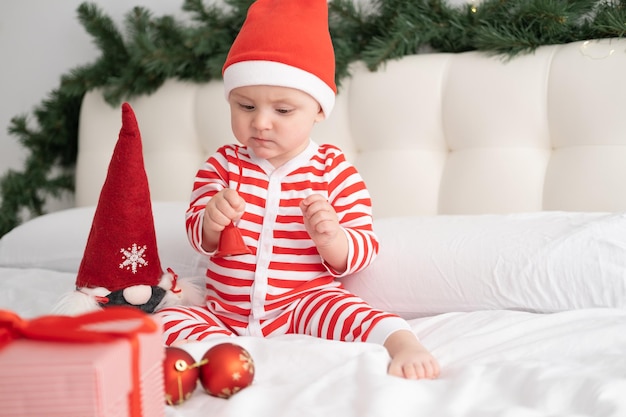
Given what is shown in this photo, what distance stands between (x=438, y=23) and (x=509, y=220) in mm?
650

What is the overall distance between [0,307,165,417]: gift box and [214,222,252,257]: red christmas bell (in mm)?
483

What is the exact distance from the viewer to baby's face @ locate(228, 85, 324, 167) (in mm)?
1196

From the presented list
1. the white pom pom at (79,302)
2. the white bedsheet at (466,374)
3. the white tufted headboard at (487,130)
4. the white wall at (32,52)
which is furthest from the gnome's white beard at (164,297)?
the white wall at (32,52)

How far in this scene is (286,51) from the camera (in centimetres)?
121

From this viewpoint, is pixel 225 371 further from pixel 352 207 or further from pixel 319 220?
pixel 352 207

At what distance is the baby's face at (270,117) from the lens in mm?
1196

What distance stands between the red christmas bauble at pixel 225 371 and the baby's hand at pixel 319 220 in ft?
1.11

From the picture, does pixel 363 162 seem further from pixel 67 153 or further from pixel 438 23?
pixel 67 153

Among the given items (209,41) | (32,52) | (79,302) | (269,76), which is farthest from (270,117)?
(32,52)

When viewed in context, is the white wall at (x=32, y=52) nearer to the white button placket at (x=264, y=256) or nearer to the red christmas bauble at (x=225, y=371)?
the white button placket at (x=264, y=256)

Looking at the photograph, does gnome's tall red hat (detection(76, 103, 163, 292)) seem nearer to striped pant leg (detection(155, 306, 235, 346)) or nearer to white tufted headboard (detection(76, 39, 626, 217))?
striped pant leg (detection(155, 306, 235, 346))

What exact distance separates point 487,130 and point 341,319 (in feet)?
2.30

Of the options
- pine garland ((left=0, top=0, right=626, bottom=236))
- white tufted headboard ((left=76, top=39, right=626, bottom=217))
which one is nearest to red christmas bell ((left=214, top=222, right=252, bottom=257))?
white tufted headboard ((left=76, top=39, right=626, bottom=217))

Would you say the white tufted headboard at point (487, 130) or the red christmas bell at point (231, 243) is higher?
the white tufted headboard at point (487, 130)
